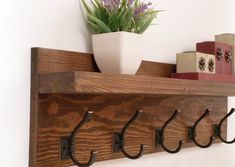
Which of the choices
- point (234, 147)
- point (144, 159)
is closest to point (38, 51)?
point (144, 159)

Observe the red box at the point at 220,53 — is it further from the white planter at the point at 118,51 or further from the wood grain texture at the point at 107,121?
the white planter at the point at 118,51

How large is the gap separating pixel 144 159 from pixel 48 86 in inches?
16.9

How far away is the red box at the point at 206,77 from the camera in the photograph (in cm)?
92

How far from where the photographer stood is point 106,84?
63 centimetres

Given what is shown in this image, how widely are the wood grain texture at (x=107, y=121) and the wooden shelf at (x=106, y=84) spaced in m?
0.08

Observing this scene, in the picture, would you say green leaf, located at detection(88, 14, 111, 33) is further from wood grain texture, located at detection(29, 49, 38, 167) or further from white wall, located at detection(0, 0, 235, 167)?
wood grain texture, located at detection(29, 49, 38, 167)

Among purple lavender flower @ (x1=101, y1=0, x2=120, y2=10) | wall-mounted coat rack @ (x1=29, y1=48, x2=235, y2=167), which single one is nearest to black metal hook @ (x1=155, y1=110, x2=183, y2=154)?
wall-mounted coat rack @ (x1=29, y1=48, x2=235, y2=167)

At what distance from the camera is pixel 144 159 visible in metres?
0.97

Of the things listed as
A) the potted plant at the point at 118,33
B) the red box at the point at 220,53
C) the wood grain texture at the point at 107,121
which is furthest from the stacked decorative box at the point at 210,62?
the potted plant at the point at 118,33

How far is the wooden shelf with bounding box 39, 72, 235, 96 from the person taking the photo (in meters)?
0.59

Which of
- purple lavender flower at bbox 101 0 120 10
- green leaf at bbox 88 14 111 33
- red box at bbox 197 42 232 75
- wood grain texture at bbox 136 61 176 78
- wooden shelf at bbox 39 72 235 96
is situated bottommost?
wooden shelf at bbox 39 72 235 96

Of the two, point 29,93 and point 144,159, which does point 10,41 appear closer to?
point 29,93

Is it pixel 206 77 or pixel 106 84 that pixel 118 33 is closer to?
pixel 106 84

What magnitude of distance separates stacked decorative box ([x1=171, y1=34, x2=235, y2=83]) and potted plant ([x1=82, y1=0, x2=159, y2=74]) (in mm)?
234
